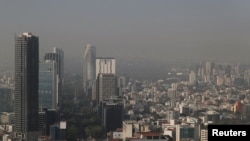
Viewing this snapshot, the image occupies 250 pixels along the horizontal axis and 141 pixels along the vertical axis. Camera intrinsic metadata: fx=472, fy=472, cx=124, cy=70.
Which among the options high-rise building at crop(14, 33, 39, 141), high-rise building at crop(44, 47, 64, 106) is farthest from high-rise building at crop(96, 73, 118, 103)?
high-rise building at crop(14, 33, 39, 141)

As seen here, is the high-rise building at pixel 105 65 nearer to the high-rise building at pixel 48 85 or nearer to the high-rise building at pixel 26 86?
the high-rise building at pixel 48 85

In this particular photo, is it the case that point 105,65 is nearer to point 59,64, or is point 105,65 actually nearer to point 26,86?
point 59,64

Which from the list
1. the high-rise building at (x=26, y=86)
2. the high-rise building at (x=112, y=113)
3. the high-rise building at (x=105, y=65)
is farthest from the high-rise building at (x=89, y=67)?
the high-rise building at (x=26, y=86)

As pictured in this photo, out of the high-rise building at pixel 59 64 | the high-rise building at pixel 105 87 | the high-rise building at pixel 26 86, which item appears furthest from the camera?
the high-rise building at pixel 105 87

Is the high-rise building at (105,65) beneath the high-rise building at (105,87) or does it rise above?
above

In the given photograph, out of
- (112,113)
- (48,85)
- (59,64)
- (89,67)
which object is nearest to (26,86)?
(48,85)

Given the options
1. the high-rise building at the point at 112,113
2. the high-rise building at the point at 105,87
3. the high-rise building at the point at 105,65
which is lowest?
the high-rise building at the point at 112,113

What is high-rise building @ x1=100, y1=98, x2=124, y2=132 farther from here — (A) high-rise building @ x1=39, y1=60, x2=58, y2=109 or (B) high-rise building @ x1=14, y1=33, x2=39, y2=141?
(B) high-rise building @ x1=14, y1=33, x2=39, y2=141
